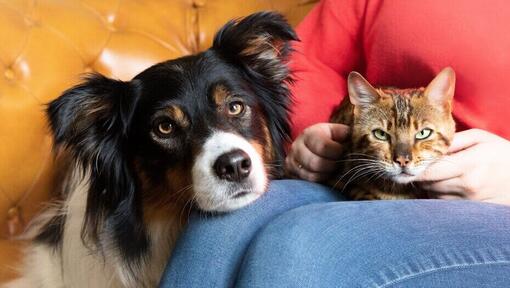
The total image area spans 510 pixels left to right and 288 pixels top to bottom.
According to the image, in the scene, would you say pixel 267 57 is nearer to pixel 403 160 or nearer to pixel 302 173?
pixel 302 173

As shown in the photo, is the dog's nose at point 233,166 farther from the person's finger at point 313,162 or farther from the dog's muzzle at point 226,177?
the person's finger at point 313,162

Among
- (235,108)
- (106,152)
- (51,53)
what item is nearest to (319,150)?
(235,108)

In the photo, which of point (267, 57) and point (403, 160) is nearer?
point (403, 160)

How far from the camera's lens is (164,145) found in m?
1.25

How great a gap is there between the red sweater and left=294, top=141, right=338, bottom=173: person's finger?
A: 193 millimetres

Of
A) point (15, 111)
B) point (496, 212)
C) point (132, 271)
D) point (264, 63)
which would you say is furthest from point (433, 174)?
point (15, 111)

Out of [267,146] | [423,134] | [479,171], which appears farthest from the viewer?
[267,146]

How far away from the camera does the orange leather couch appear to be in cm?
162

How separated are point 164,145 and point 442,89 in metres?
0.64

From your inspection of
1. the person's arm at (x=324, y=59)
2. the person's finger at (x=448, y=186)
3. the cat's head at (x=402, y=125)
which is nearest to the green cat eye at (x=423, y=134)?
the cat's head at (x=402, y=125)

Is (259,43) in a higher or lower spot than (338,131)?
higher

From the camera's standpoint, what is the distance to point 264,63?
1.41 m

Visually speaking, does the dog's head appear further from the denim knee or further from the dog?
the denim knee

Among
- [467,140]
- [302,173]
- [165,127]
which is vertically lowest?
[302,173]
